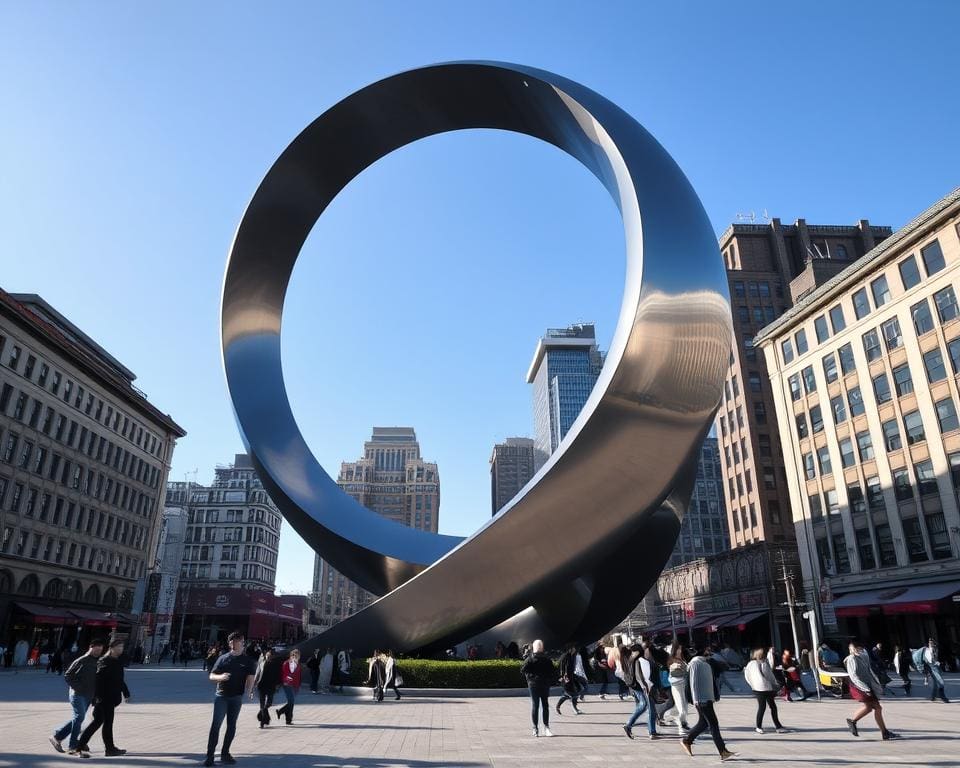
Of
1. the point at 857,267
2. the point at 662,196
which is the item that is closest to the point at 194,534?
the point at 857,267

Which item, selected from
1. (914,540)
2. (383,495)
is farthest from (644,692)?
(383,495)

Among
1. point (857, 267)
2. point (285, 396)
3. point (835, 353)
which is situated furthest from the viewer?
point (835, 353)

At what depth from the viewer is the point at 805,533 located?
41656 mm

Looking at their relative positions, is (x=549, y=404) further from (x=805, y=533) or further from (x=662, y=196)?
(x=662, y=196)

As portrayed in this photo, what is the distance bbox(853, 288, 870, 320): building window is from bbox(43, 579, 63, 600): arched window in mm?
49422

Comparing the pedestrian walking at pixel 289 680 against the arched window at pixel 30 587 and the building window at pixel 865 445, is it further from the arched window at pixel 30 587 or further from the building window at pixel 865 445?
the arched window at pixel 30 587

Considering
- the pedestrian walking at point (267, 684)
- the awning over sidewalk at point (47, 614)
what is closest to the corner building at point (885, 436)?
the pedestrian walking at point (267, 684)

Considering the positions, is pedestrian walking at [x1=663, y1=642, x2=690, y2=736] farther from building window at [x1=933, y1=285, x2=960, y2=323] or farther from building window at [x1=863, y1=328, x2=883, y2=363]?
building window at [x1=863, y1=328, x2=883, y2=363]

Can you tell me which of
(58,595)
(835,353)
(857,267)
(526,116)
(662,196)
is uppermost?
(857,267)

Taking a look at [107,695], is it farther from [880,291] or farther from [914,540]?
[880,291]

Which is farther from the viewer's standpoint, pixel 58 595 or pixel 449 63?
pixel 58 595

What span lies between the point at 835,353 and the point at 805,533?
34.8ft

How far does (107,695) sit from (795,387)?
43602 mm

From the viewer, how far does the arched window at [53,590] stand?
4294 centimetres
